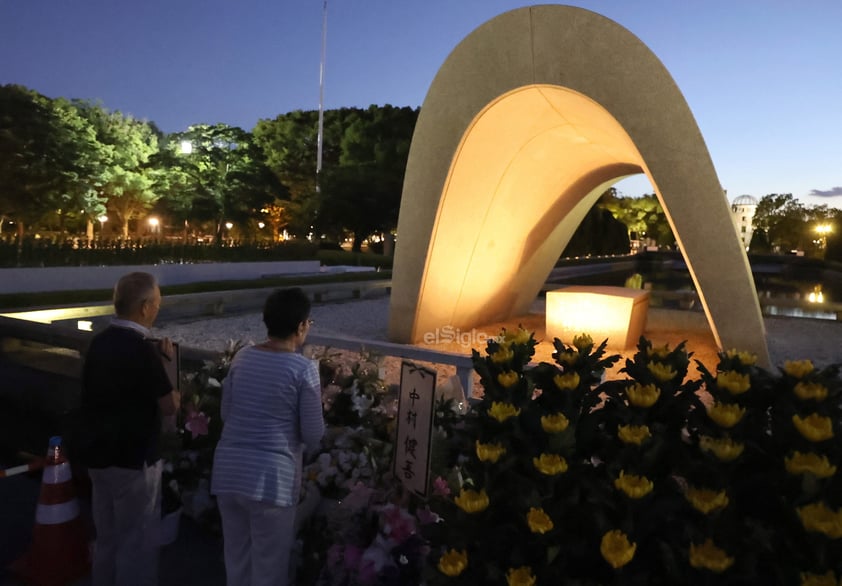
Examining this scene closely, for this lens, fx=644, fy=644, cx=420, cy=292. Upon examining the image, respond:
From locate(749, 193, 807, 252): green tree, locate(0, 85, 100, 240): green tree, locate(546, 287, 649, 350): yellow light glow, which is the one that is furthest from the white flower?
locate(749, 193, 807, 252): green tree

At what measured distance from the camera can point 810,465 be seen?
1804mm

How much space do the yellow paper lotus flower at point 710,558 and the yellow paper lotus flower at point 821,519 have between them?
22 centimetres

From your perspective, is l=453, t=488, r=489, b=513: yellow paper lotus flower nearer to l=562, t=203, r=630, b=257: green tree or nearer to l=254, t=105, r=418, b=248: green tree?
l=254, t=105, r=418, b=248: green tree

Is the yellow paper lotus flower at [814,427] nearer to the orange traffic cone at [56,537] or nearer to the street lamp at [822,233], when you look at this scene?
the orange traffic cone at [56,537]

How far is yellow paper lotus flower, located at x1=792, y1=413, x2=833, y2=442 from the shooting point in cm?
184

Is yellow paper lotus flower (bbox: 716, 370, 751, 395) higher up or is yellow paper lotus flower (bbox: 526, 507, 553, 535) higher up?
yellow paper lotus flower (bbox: 716, 370, 751, 395)

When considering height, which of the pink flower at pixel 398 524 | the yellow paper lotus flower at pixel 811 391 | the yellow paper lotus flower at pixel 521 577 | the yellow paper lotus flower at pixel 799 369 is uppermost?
the yellow paper lotus flower at pixel 799 369

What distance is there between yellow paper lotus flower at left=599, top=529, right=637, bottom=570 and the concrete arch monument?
7073 mm

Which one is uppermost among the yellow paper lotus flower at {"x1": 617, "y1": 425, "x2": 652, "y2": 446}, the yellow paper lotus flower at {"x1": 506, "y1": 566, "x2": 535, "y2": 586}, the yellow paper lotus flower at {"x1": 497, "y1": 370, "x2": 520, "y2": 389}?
the yellow paper lotus flower at {"x1": 497, "y1": 370, "x2": 520, "y2": 389}

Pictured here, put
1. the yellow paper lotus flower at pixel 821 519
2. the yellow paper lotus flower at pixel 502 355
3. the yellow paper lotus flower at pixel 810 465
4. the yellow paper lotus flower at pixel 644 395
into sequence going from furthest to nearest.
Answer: the yellow paper lotus flower at pixel 502 355 → the yellow paper lotus flower at pixel 644 395 → the yellow paper lotus flower at pixel 810 465 → the yellow paper lotus flower at pixel 821 519

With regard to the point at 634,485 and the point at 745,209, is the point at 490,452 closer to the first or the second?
the point at 634,485

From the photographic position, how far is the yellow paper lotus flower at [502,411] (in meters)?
2.18

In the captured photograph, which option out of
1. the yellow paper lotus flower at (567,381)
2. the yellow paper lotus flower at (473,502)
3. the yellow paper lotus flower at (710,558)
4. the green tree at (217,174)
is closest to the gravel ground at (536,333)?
the yellow paper lotus flower at (567,381)

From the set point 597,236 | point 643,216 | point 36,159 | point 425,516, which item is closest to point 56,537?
point 425,516
